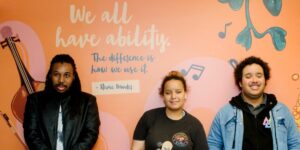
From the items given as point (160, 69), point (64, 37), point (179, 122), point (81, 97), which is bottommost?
point (179, 122)

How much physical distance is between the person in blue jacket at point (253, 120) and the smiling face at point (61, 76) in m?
0.98

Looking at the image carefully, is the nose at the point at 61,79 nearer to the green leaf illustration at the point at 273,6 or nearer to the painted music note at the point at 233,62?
the painted music note at the point at 233,62

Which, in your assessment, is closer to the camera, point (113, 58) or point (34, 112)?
point (34, 112)

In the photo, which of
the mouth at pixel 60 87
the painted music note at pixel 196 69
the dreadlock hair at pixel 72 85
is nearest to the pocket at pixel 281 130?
the painted music note at pixel 196 69

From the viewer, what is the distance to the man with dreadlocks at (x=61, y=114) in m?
2.22

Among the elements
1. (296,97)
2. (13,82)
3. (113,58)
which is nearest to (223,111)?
(296,97)

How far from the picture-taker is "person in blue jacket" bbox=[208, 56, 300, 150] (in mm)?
2314

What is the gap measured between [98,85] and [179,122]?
0.60 metres

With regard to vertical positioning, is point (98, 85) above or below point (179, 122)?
above

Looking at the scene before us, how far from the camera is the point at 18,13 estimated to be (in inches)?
96.1

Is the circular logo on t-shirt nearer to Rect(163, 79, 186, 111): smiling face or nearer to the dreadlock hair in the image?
Rect(163, 79, 186, 111): smiling face

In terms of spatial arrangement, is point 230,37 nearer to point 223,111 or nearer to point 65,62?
point 223,111

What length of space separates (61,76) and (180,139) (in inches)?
32.0

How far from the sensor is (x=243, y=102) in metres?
2.40
